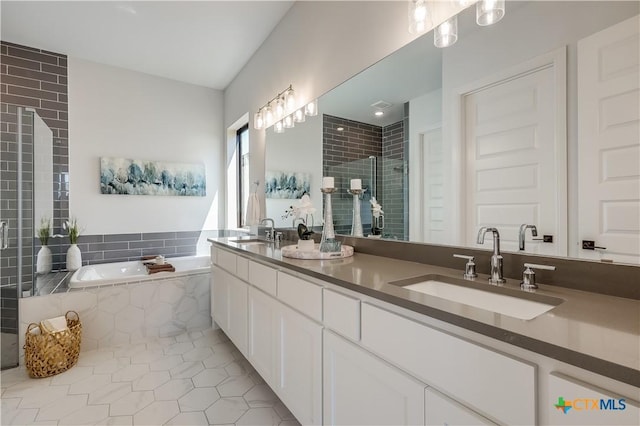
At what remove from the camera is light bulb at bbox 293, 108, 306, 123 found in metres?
2.37

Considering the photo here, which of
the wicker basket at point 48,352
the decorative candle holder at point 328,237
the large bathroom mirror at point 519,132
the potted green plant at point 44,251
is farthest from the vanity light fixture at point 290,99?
the potted green plant at point 44,251

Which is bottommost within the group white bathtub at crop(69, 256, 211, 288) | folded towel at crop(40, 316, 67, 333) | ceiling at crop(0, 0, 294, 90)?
folded towel at crop(40, 316, 67, 333)

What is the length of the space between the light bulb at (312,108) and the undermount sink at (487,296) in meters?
1.51

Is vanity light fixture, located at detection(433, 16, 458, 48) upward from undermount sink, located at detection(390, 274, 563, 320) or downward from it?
upward

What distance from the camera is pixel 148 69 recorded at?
3.41m

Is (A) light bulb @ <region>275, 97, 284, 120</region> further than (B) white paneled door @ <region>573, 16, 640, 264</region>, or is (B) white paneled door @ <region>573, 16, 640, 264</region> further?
(A) light bulb @ <region>275, 97, 284, 120</region>

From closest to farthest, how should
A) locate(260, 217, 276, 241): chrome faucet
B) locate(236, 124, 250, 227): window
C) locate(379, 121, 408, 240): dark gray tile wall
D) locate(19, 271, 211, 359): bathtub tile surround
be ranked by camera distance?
locate(379, 121, 408, 240): dark gray tile wall → locate(19, 271, 211, 359): bathtub tile surround → locate(260, 217, 276, 241): chrome faucet → locate(236, 124, 250, 227): window

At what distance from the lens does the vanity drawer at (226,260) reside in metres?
2.23

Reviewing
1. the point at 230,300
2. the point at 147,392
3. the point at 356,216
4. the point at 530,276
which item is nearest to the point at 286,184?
the point at 356,216

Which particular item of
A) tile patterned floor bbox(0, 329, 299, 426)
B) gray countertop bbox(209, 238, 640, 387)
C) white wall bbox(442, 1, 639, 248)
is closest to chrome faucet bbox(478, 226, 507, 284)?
gray countertop bbox(209, 238, 640, 387)

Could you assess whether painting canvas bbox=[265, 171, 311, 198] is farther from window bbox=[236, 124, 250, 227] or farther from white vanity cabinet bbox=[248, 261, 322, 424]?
window bbox=[236, 124, 250, 227]

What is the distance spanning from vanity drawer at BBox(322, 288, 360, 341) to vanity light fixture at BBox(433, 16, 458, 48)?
116 cm

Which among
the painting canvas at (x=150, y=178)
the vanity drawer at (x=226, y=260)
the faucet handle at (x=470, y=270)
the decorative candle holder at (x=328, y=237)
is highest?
the painting canvas at (x=150, y=178)

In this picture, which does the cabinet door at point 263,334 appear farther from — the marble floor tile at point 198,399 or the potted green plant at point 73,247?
the potted green plant at point 73,247
